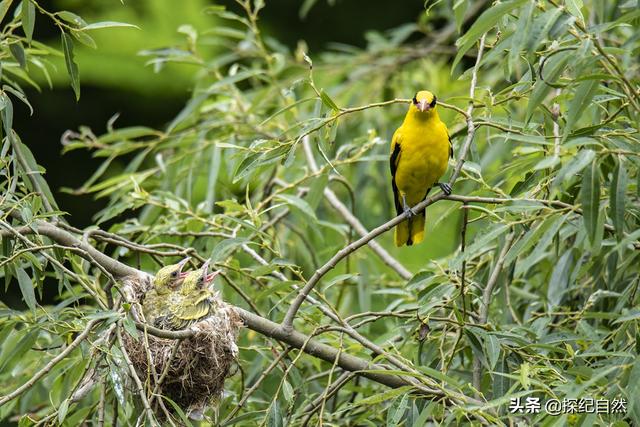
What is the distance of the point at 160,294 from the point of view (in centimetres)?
395

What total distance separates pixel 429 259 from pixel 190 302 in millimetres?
1010

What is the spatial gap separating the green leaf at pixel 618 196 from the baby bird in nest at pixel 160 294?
1.95 m

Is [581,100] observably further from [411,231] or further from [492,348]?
[411,231]

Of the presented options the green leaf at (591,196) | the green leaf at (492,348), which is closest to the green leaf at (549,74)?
the green leaf at (591,196)

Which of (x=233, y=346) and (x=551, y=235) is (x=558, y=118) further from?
(x=233, y=346)

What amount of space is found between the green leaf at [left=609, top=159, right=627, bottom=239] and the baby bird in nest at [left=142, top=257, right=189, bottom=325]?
1.95 m

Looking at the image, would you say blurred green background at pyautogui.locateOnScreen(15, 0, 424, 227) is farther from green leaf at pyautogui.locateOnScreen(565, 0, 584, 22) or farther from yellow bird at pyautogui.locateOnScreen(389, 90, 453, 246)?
green leaf at pyautogui.locateOnScreen(565, 0, 584, 22)

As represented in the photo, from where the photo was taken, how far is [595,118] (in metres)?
3.47

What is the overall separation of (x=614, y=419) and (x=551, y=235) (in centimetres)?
59

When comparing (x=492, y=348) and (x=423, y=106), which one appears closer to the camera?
(x=492, y=348)

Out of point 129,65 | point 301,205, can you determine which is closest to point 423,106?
point 301,205

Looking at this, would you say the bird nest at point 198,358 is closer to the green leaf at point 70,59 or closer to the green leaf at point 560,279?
the green leaf at point 70,59

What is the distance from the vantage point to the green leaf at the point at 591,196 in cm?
245

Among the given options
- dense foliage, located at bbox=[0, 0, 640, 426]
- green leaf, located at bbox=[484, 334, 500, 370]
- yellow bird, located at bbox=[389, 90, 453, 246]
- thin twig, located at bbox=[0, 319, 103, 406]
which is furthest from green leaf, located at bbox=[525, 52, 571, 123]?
yellow bird, located at bbox=[389, 90, 453, 246]
